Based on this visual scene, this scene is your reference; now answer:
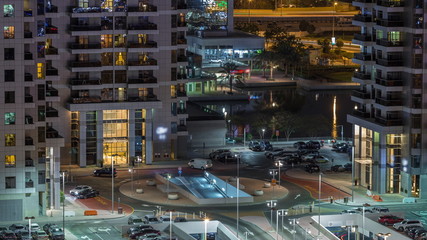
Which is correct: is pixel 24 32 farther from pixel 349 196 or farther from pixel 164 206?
pixel 349 196

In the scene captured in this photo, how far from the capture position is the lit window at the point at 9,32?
546 ft

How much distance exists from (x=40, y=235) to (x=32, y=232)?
1.95 meters

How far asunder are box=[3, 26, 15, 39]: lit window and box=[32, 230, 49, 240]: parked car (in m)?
23.7

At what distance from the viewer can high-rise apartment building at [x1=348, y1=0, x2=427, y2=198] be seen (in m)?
179

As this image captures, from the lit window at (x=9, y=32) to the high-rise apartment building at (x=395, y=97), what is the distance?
4599 cm

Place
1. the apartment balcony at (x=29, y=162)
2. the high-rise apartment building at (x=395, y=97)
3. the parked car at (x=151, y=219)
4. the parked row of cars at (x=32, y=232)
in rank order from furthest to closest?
the high-rise apartment building at (x=395, y=97) < the apartment balcony at (x=29, y=162) < the parked car at (x=151, y=219) < the parked row of cars at (x=32, y=232)

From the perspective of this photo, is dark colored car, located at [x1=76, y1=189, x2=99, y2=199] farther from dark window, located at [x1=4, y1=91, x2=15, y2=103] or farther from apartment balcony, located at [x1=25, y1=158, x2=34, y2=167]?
dark window, located at [x1=4, y1=91, x2=15, y2=103]

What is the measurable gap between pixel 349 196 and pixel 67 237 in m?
40.1

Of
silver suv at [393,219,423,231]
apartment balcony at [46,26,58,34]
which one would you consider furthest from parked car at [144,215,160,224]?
apartment balcony at [46,26,58,34]

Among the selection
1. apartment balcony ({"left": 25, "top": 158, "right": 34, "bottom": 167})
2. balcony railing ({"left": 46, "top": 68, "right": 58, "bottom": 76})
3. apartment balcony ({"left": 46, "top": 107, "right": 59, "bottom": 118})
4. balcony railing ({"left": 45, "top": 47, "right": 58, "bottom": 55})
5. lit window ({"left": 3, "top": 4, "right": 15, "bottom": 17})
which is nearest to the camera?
lit window ({"left": 3, "top": 4, "right": 15, "bottom": 17})

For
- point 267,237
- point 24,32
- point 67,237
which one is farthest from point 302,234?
point 24,32

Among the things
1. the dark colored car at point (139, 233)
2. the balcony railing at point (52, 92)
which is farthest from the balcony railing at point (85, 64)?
the dark colored car at point (139, 233)

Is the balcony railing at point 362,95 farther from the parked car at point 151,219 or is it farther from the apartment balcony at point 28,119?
the apartment balcony at point 28,119

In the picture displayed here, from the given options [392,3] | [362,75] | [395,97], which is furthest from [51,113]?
[392,3]
